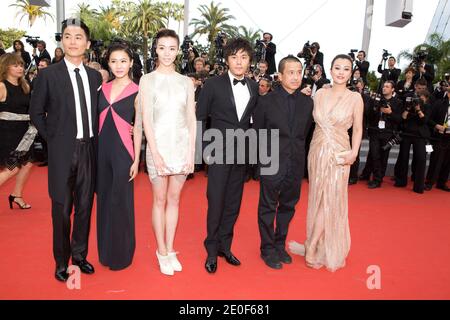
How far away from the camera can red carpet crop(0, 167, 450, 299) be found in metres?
2.66

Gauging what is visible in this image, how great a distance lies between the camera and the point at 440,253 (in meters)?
3.53

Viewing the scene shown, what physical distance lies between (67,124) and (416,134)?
214 inches

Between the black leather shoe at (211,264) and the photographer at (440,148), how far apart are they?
4.64 m

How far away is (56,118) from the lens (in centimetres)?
254

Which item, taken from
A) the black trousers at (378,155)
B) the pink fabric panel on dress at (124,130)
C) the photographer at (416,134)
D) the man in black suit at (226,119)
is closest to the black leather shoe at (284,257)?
the man in black suit at (226,119)

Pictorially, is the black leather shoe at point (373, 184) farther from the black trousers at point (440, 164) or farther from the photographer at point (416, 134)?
the black trousers at point (440, 164)

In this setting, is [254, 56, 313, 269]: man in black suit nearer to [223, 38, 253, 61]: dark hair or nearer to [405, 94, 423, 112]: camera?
[223, 38, 253, 61]: dark hair

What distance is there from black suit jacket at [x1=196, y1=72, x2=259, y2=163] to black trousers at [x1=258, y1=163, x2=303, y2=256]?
40 centimetres

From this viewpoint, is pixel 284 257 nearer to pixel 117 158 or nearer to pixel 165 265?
pixel 165 265

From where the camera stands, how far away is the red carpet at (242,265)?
105 inches

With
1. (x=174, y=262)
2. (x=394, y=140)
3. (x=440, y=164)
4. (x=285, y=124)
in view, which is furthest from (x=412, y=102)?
(x=174, y=262)

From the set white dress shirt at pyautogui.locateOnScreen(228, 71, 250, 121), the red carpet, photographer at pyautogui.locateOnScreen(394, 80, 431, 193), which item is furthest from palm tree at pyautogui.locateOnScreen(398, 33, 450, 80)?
white dress shirt at pyautogui.locateOnScreen(228, 71, 250, 121)
